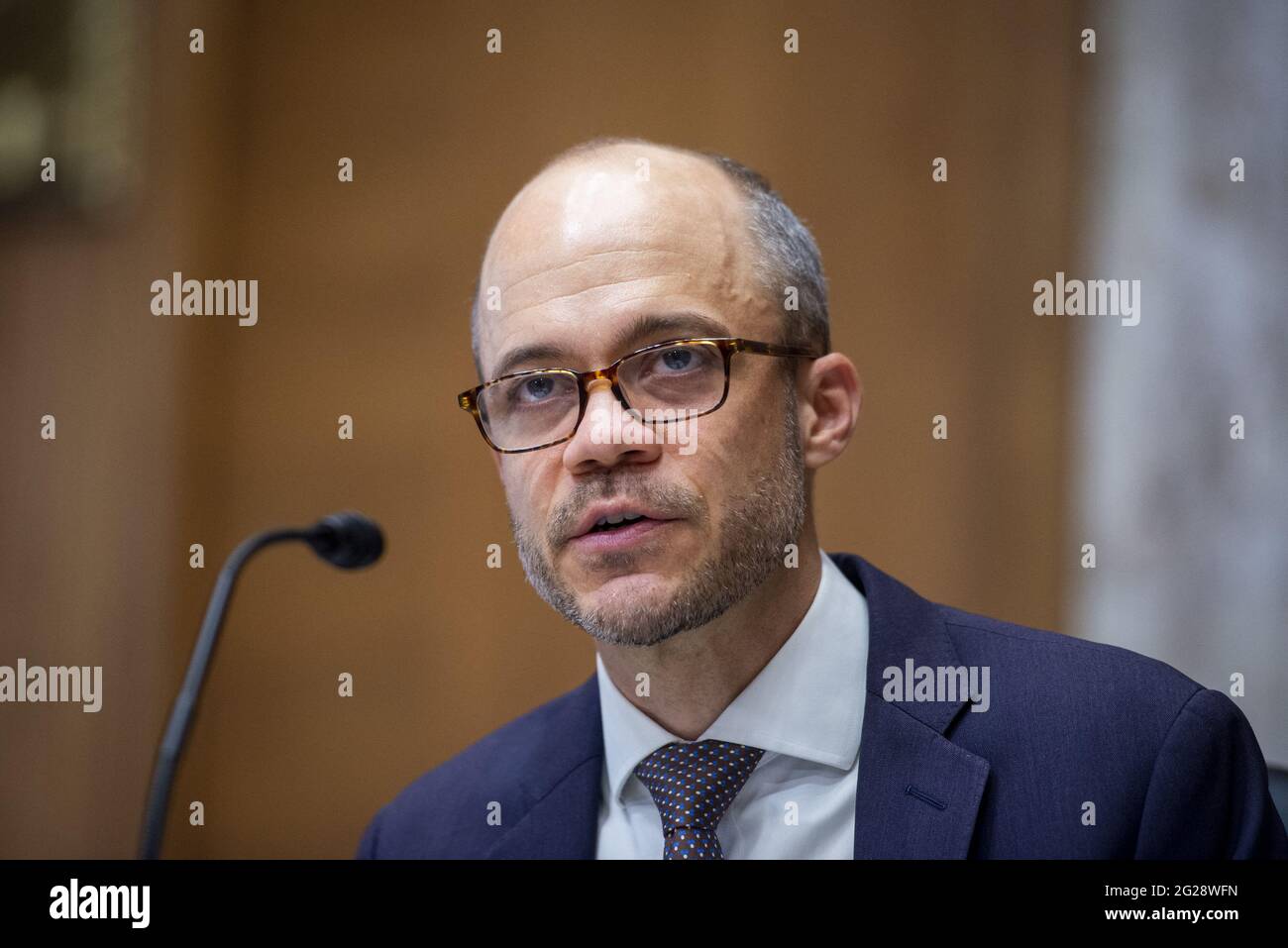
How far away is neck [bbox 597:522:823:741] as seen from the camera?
4.62 ft

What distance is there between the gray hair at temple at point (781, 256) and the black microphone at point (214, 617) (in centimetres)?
31

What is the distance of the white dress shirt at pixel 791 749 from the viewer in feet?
4.40

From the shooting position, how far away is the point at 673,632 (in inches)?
52.4

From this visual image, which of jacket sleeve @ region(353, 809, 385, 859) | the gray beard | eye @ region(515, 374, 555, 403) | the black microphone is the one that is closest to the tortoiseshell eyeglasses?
eye @ region(515, 374, 555, 403)

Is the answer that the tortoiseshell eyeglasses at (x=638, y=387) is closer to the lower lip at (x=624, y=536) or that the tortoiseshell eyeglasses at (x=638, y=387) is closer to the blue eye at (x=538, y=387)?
the blue eye at (x=538, y=387)

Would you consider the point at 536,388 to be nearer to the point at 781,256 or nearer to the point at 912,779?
the point at 781,256

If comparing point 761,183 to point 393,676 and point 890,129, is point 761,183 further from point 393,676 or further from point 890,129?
point 393,676

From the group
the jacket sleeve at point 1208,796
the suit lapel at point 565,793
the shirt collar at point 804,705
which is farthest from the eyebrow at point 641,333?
the jacket sleeve at point 1208,796

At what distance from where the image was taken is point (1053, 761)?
1259 millimetres
